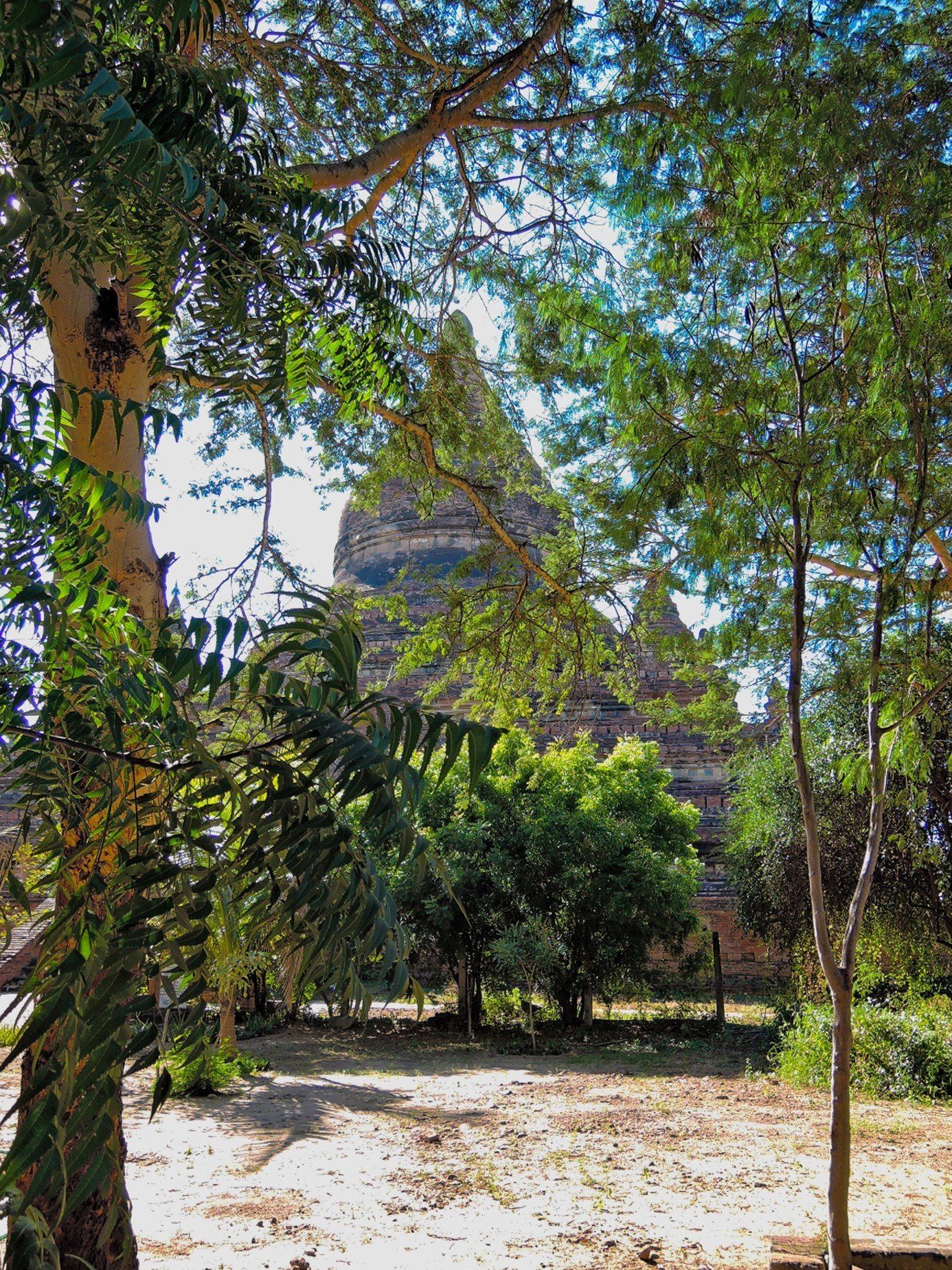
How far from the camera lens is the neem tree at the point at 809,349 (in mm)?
4090

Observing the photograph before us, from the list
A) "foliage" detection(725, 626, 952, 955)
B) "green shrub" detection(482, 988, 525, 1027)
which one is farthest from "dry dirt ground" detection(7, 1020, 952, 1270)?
"green shrub" detection(482, 988, 525, 1027)

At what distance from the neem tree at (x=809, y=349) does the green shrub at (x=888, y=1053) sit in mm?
5109

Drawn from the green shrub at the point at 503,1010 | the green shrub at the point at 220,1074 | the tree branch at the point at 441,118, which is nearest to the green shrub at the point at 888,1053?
the green shrub at the point at 503,1010

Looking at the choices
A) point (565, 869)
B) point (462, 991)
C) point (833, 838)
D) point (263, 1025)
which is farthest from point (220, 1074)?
A: point (833, 838)


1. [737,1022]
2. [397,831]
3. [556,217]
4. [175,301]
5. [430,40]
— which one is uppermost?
[430,40]

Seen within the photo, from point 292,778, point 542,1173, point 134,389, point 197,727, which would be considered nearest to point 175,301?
point 197,727

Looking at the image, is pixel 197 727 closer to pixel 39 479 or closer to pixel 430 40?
pixel 39 479

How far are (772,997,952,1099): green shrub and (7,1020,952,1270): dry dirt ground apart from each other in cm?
40

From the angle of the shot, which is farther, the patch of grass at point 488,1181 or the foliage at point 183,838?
the patch of grass at point 488,1181

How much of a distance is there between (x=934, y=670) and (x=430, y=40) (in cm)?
476

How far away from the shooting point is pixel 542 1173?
19.3ft

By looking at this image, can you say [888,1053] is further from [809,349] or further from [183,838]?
[183,838]

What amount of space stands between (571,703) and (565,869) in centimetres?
344

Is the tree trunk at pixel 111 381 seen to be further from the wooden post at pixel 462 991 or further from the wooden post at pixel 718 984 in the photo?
the wooden post at pixel 718 984
